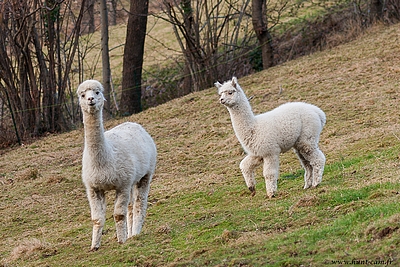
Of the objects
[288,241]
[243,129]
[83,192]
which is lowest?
[83,192]

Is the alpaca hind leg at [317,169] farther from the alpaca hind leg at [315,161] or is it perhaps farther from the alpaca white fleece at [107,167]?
the alpaca white fleece at [107,167]

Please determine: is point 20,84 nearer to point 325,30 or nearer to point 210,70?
point 210,70

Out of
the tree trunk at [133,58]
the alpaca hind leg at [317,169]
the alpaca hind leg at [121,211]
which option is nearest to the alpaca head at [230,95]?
the alpaca hind leg at [317,169]

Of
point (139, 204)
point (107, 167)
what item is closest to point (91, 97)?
point (107, 167)

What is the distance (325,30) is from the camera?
2430 cm

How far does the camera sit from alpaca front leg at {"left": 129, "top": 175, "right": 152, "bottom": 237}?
26.3 feet

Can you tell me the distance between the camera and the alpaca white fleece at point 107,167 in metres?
7.12

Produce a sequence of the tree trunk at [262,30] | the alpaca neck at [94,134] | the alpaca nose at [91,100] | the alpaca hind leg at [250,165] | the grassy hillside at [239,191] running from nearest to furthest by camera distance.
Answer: the grassy hillside at [239,191] → the alpaca nose at [91,100] → the alpaca neck at [94,134] → the alpaca hind leg at [250,165] → the tree trunk at [262,30]

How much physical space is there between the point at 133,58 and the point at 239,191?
11303 mm

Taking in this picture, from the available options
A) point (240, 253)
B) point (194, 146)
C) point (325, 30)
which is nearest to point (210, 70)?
point (325, 30)

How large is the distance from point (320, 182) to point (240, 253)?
2.71 m

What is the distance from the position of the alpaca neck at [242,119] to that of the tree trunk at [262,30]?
12341mm

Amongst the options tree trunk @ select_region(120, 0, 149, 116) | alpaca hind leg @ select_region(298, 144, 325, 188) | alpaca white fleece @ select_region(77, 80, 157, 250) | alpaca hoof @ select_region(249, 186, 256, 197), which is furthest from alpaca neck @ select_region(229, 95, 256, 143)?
tree trunk @ select_region(120, 0, 149, 116)

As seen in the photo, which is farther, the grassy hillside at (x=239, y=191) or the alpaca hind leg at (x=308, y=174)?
the alpaca hind leg at (x=308, y=174)
